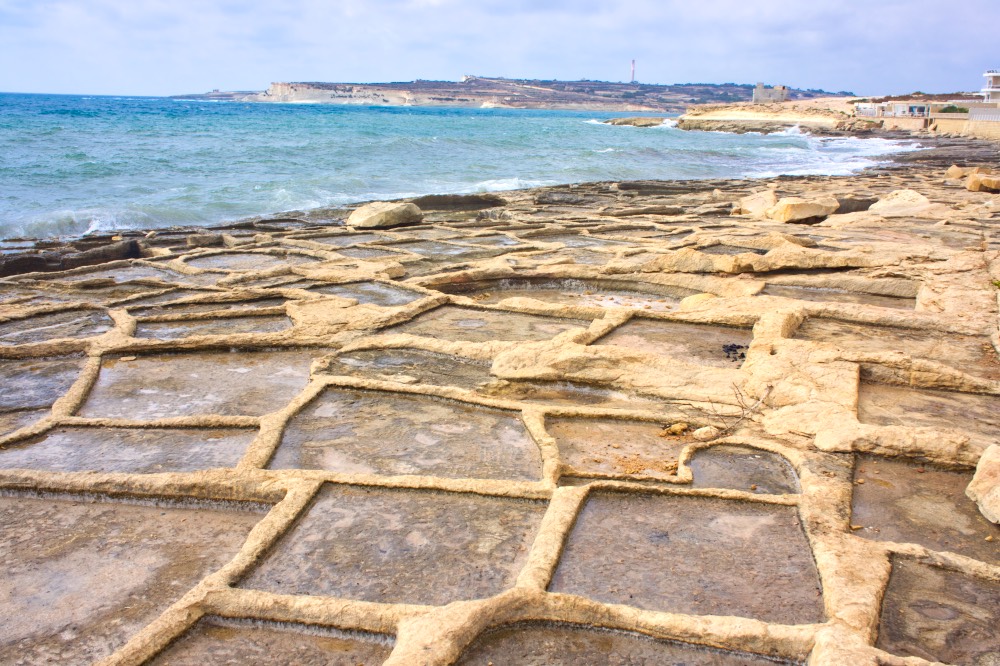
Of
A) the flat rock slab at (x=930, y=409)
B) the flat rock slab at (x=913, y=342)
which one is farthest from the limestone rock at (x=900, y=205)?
the flat rock slab at (x=930, y=409)

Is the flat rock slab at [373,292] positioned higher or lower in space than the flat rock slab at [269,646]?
higher

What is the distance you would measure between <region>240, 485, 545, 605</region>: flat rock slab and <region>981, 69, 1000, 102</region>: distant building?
71080 millimetres

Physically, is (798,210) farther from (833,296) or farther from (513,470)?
(513,470)

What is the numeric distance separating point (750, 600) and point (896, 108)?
240ft

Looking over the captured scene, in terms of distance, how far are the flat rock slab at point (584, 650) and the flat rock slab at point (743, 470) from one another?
1.03m

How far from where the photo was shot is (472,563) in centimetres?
274

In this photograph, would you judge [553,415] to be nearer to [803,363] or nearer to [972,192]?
[803,363]

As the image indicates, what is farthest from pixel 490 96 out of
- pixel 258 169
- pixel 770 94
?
pixel 258 169

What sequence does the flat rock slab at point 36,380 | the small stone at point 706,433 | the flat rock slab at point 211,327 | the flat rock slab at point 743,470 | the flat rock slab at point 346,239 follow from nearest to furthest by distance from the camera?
the flat rock slab at point 743,470, the small stone at point 706,433, the flat rock slab at point 36,380, the flat rock slab at point 211,327, the flat rock slab at point 346,239

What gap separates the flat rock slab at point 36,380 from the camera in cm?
436

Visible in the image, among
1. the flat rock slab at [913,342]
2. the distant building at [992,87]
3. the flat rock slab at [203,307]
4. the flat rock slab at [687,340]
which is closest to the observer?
the flat rock slab at [913,342]

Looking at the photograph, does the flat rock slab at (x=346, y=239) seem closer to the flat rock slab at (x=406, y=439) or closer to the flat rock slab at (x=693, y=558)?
the flat rock slab at (x=406, y=439)

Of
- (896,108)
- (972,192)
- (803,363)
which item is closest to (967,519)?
(803,363)

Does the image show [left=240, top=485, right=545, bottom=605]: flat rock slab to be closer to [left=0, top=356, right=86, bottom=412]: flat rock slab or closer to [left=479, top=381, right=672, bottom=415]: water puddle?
[left=479, top=381, right=672, bottom=415]: water puddle
